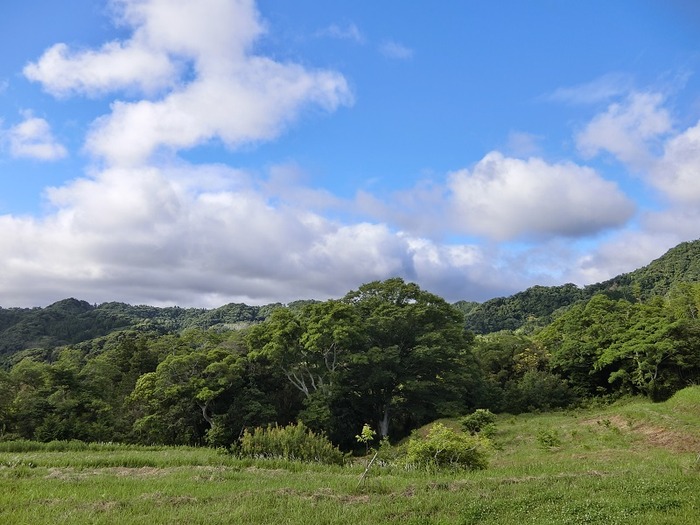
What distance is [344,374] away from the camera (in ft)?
99.0

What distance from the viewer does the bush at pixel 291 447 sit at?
16.4 metres

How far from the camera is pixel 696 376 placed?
29.8 m

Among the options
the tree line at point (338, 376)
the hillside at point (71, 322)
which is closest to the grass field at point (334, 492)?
the tree line at point (338, 376)

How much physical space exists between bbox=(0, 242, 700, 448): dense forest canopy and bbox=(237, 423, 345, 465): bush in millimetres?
10363

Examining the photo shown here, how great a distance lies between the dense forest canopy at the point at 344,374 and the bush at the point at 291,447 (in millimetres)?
10363

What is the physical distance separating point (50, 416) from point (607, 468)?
28201 mm

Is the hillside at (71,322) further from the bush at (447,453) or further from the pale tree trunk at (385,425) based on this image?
the bush at (447,453)

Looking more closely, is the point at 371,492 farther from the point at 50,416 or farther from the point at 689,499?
the point at 50,416

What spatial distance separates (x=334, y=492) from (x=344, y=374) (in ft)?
67.9

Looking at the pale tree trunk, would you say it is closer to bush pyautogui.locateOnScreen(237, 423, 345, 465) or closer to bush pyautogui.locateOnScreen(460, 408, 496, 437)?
bush pyautogui.locateOnScreen(460, 408, 496, 437)

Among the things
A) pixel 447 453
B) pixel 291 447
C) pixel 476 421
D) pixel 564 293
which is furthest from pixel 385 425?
pixel 564 293

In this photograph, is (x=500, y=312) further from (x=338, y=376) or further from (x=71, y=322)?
(x=71, y=322)

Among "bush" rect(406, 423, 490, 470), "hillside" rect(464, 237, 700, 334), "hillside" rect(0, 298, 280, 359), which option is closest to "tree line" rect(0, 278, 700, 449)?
"bush" rect(406, 423, 490, 470)

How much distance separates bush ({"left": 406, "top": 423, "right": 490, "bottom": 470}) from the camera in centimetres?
1309
